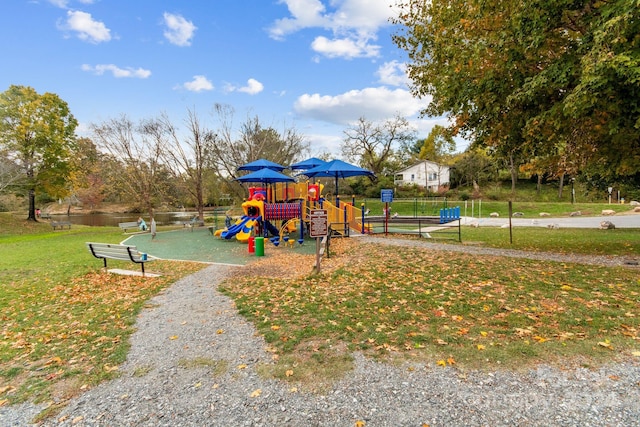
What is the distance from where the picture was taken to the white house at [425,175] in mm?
46450

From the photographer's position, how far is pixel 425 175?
156 ft

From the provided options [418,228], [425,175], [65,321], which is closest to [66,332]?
[65,321]

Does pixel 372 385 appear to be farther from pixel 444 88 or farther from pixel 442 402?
pixel 444 88

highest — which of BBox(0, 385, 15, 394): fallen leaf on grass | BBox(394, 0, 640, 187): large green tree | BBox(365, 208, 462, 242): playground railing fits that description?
BBox(394, 0, 640, 187): large green tree

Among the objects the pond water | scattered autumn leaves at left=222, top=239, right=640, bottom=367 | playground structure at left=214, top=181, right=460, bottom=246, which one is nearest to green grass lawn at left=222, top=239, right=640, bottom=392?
scattered autumn leaves at left=222, top=239, right=640, bottom=367

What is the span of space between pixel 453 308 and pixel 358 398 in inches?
108

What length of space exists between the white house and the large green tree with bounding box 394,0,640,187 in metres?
37.0

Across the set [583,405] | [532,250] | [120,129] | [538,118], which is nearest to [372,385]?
[583,405]

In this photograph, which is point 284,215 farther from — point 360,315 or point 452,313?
point 452,313

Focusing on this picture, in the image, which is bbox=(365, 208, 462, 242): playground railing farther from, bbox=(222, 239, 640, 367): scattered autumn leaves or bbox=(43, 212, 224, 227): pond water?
bbox=(43, 212, 224, 227): pond water

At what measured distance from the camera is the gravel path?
2553 mm

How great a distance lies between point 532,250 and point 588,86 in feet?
18.7

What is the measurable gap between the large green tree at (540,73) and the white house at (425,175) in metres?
37.0

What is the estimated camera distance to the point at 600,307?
15.5 feet
